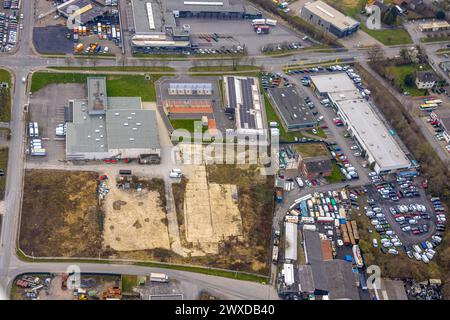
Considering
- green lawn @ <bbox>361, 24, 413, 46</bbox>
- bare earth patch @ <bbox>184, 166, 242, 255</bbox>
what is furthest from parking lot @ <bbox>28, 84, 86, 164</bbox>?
green lawn @ <bbox>361, 24, 413, 46</bbox>

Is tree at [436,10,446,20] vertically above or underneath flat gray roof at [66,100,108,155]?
above

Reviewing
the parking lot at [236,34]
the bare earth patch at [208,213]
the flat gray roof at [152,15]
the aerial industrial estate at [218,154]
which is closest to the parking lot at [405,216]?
the aerial industrial estate at [218,154]

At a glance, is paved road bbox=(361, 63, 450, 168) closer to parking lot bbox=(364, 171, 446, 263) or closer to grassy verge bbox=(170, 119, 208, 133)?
parking lot bbox=(364, 171, 446, 263)

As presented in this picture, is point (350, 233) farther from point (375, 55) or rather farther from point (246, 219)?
point (375, 55)

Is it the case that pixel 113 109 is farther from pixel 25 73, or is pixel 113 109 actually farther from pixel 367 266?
pixel 367 266

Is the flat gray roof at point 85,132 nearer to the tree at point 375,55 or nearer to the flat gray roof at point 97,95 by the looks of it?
the flat gray roof at point 97,95

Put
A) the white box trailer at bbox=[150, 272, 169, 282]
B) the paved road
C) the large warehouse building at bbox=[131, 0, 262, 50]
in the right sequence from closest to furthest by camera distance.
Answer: the white box trailer at bbox=[150, 272, 169, 282], the paved road, the large warehouse building at bbox=[131, 0, 262, 50]

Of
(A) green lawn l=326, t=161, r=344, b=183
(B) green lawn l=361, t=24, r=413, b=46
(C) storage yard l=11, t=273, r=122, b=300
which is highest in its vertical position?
(B) green lawn l=361, t=24, r=413, b=46

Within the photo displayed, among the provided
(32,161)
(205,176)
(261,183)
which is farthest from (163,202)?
(32,161)

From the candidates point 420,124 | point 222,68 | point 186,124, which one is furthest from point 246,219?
point 420,124
